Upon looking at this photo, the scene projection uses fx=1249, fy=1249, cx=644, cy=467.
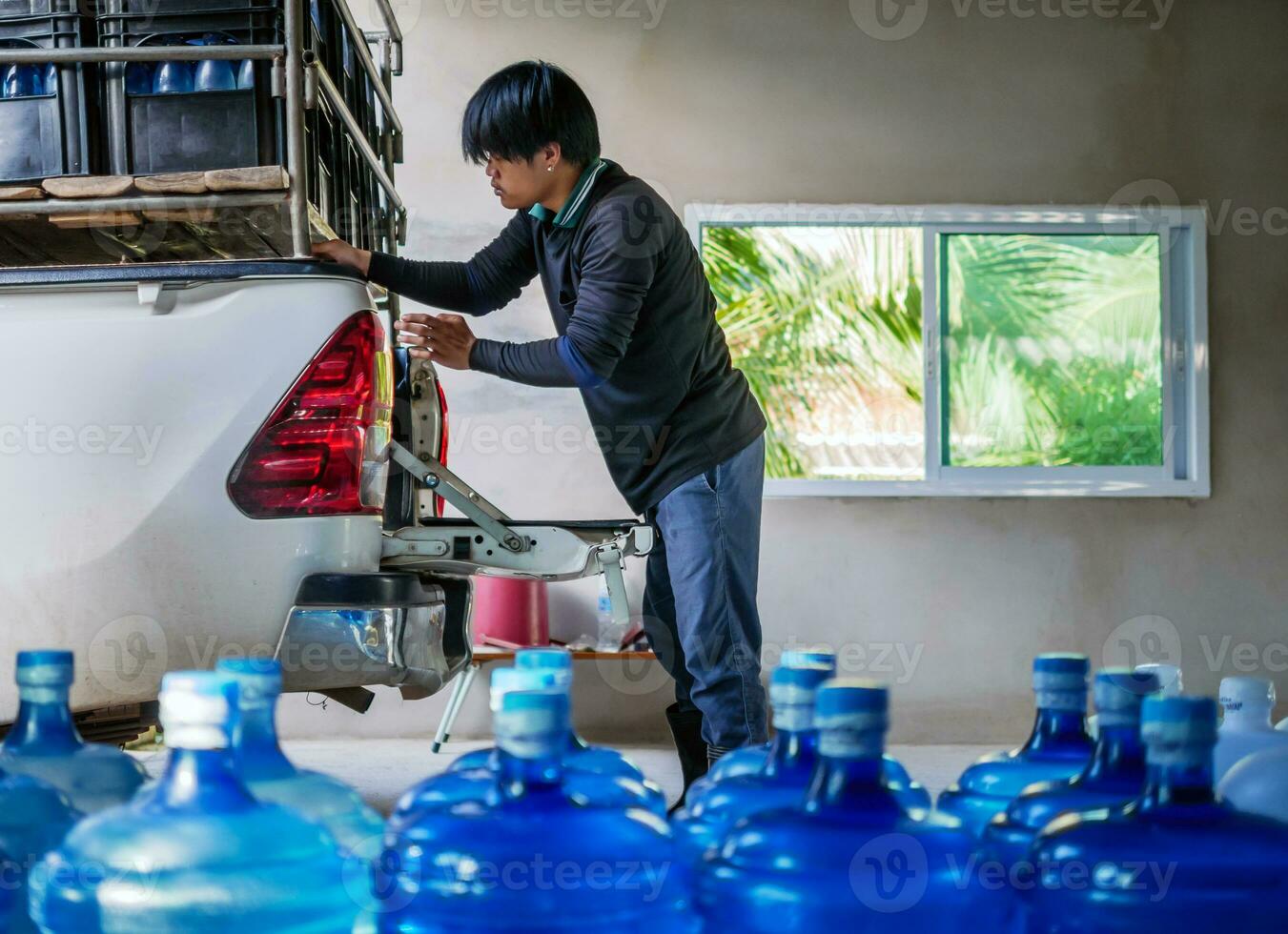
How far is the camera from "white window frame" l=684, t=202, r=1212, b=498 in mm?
5695

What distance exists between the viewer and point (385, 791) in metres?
4.16

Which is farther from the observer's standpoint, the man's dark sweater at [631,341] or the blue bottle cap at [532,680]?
the man's dark sweater at [631,341]

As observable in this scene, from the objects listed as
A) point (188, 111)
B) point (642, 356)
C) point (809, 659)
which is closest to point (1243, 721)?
point (809, 659)

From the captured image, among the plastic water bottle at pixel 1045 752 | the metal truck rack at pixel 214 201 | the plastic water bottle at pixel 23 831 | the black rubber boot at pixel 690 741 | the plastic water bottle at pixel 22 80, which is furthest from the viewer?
the black rubber boot at pixel 690 741

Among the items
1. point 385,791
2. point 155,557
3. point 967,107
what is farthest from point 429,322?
point 967,107

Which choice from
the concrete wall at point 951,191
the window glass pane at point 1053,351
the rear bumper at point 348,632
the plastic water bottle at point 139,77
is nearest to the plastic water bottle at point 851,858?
the rear bumper at point 348,632

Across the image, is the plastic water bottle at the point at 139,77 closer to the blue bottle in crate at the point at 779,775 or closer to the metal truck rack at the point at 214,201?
the metal truck rack at the point at 214,201

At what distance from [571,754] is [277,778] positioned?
238 mm

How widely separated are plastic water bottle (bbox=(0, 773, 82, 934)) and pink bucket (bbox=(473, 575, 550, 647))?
15.0 feet

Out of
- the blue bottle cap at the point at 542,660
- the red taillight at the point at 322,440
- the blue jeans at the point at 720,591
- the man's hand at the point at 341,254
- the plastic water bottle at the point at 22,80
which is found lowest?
the blue jeans at the point at 720,591

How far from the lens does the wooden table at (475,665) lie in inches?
194

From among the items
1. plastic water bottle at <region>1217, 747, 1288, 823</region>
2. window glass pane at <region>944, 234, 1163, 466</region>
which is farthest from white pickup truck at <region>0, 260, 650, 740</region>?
window glass pane at <region>944, 234, 1163, 466</region>

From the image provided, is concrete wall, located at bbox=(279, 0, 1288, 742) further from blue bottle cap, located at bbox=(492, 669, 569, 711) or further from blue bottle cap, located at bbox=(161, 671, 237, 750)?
blue bottle cap, located at bbox=(161, 671, 237, 750)

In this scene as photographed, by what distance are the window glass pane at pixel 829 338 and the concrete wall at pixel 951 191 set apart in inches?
8.1
